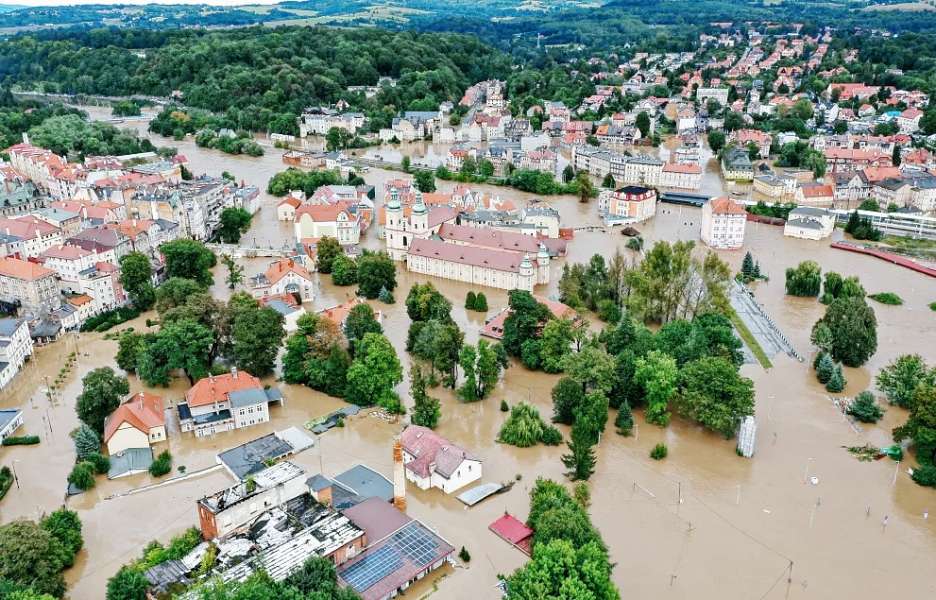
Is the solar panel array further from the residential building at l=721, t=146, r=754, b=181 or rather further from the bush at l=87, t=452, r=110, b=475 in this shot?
the residential building at l=721, t=146, r=754, b=181

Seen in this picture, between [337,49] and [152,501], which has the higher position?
[337,49]

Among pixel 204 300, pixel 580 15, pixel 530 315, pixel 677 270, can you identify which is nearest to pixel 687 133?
pixel 677 270

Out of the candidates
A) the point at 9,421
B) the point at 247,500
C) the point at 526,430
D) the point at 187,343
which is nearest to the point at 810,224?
the point at 526,430

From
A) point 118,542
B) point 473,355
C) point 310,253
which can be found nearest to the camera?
point 118,542

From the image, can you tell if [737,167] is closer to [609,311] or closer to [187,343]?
[609,311]

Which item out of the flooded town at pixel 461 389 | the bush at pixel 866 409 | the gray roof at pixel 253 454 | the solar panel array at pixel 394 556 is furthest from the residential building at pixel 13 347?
the bush at pixel 866 409

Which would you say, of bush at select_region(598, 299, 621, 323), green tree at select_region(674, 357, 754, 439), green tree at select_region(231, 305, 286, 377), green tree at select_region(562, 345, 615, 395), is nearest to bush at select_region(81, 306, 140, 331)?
green tree at select_region(231, 305, 286, 377)

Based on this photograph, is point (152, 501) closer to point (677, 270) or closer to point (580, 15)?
point (677, 270)

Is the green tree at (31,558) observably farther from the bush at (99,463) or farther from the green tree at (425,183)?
A: the green tree at (425,183)
